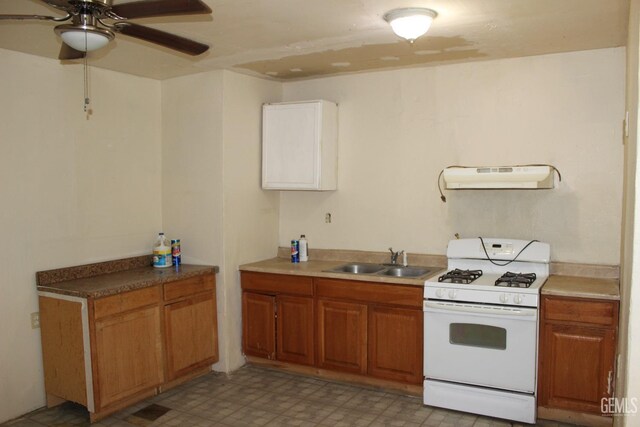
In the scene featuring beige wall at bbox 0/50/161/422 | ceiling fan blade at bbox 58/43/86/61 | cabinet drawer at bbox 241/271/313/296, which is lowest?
cabinet drawer at bbox 241/271/313/296

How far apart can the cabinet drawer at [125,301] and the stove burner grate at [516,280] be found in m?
2.29

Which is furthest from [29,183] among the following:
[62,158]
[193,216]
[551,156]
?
[551,156]

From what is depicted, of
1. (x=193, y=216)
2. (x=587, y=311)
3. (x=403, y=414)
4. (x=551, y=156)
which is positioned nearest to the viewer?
(x=587, y=311)

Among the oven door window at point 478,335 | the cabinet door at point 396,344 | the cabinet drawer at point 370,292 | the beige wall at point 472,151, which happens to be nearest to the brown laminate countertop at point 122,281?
the cabinet drawer at point 370,292

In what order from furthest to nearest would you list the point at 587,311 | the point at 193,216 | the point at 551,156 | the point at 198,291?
the point at 193,216
the point at 198,291
the point at 551,156
the point at 587,311

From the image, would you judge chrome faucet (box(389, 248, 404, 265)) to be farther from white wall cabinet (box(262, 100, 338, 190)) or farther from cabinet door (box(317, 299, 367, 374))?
white wall cabinet (box(262, 100, 338, 190))

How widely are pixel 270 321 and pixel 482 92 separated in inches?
93.3

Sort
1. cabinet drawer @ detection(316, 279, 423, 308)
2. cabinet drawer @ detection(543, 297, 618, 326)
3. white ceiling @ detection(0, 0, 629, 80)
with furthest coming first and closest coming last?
cabinet drawer @ detection(316, 279, 423, 308) < cabinet drawer @ detection(543, 297, 618, 326) < white ceiling @ detection(0, 0, 629, 80)

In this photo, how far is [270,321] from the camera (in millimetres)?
4039

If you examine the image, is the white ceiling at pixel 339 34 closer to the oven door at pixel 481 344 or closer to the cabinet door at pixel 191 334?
the oven door at pixel 481 344

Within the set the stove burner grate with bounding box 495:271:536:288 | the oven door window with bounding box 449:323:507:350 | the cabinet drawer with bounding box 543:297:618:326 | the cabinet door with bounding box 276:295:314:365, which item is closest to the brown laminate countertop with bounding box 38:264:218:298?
the cabinet door with bounding box 276:295:314:365

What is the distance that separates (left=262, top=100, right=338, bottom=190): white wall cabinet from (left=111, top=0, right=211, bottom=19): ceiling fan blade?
2.10 m

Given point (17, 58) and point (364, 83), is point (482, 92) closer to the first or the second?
point (364, 83)

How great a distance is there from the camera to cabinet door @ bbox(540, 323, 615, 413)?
297cm
